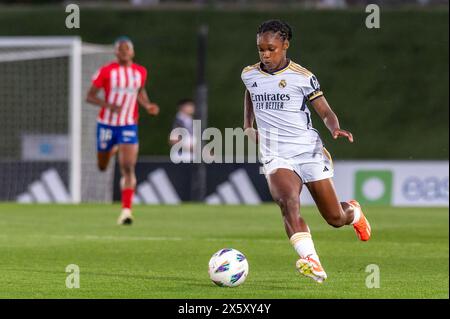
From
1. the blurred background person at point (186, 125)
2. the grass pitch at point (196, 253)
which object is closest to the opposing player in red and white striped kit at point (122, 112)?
the grass pitch at point (196, 253)

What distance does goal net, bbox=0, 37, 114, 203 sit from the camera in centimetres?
2331

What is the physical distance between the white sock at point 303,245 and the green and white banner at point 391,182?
1382 cm

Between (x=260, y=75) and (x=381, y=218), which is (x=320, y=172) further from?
(x=381, y=218)

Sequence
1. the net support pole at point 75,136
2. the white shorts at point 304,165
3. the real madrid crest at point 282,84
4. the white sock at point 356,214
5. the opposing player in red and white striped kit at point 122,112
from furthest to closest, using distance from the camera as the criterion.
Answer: the net support pole at point 75,136 < the opposing player in red and white striped kit at point 122,112 < the white sock at point 356,214 < the white shorts at point 304,165 < the real madrid crest at point 282,84

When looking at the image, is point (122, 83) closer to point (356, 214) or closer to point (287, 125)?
point (356, 214)

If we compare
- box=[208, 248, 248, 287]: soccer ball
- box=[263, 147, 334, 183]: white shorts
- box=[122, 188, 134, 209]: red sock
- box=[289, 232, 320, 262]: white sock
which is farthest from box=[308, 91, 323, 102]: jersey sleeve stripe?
box=[122, 188, 134, 209]: red sock

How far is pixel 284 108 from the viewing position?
964 centimetres

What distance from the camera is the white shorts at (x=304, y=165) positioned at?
9.66 meters

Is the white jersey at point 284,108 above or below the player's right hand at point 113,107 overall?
below

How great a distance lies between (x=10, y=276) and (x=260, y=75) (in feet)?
9.35

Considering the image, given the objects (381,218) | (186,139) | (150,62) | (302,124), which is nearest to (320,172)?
(302,124)

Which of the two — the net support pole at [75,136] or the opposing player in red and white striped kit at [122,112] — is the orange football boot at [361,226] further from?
the net support pole at [75,136]

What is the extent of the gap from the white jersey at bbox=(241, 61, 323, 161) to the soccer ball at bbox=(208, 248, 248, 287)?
1017 millimetres

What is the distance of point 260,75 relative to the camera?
969cm
